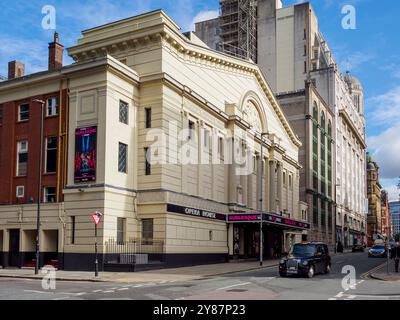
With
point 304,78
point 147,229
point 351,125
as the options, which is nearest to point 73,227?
point 147,229

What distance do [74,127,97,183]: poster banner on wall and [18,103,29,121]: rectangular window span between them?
6.47m

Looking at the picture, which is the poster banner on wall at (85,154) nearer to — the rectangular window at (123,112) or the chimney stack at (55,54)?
the rectangular window at (123,112)

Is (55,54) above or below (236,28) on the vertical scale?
below

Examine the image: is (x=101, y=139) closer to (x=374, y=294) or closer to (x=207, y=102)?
(x=207, y=102)

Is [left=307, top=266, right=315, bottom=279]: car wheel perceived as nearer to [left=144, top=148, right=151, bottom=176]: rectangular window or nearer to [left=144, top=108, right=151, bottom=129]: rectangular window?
[left=144, top=148, right=151, bottom=176]: rectangular window

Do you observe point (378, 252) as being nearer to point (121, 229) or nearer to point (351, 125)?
point (121, 229)

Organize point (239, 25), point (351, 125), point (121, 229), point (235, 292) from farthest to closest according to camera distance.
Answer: point (351, 125) → point (239, 25) → point (121, 229) → point (235, 292)

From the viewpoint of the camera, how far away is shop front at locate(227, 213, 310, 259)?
4497 cm

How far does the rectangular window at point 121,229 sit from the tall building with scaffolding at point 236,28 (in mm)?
55924

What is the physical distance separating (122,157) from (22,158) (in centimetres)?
836

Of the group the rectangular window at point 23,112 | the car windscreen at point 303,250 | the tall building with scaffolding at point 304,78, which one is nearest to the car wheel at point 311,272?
the car windscreen at point 303,250

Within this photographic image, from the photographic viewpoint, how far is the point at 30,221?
36.4 m

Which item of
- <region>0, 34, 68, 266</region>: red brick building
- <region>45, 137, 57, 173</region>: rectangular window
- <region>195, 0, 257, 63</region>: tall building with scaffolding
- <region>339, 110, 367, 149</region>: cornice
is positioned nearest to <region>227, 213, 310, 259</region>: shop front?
<region>0, 34, 68, 266</region>: red brick building

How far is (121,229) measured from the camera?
34.8 m
